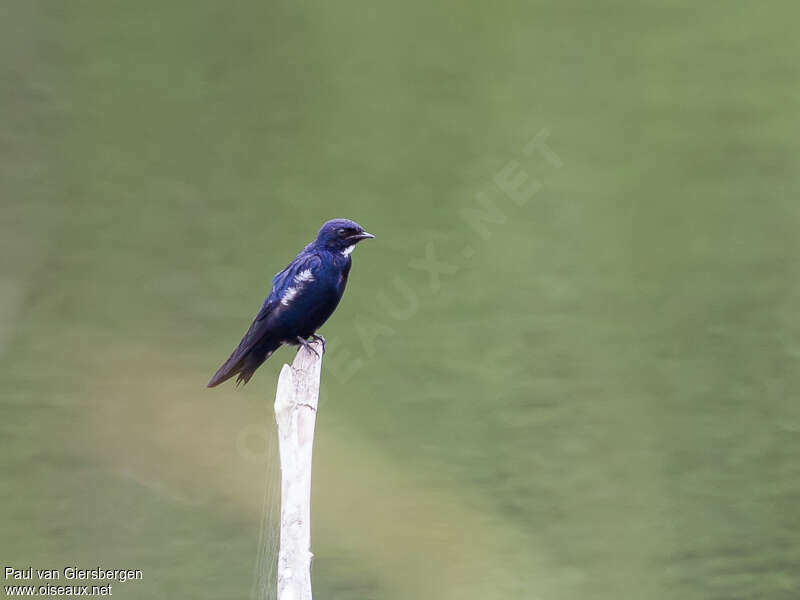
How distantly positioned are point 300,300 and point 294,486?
2.36ft

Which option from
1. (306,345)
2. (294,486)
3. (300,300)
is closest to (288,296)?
(300,300)

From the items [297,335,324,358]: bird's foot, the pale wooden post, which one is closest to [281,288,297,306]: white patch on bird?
[297,335,324,358]: bird's foot

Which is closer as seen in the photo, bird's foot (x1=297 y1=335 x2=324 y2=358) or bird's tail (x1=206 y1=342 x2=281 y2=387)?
bird's foot (x1=297 y1=335 x2=324 y2=358)

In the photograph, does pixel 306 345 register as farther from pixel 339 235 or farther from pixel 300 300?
pixel 339 235

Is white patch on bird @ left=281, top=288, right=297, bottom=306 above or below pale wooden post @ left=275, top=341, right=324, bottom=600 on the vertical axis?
above

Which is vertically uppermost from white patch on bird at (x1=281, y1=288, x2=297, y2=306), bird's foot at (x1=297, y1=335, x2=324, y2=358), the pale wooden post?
white patch on bird at (x1=281, y1=288, x2=297, y2=306)

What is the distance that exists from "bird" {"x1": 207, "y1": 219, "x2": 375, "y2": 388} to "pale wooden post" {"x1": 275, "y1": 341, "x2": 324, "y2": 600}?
1.53ft

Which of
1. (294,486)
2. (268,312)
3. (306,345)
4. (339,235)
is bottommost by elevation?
(294,486)

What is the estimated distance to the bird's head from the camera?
3580 millimetres

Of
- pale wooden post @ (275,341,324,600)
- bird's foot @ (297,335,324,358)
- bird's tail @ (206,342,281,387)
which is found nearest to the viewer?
pale wooden post @ (275,341,324,600)

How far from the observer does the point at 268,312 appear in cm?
356

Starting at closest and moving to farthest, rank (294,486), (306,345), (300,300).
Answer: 1. (294,486)
2. (306,345)
3. (300,300)

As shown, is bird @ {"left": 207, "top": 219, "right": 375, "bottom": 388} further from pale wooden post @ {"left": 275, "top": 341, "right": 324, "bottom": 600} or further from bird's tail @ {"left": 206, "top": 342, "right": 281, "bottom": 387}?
pale wooden post @ {"left": 275, "top": 341, "right": 324, "bottom": 600}

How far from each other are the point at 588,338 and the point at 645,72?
126 cm
